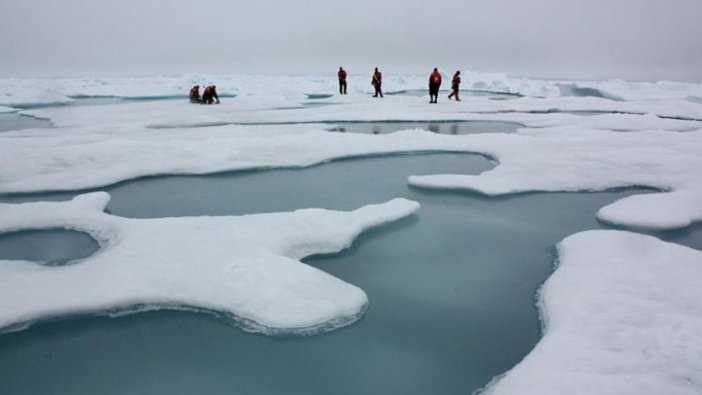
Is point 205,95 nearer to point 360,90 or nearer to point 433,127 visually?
point 433,127

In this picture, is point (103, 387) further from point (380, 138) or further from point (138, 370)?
point (380, 138)

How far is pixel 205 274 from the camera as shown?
12.5 ft

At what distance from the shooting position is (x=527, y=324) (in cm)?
338

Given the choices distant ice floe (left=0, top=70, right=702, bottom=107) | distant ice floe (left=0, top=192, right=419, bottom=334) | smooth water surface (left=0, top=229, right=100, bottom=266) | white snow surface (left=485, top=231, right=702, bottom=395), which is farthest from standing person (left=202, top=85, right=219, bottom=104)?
white snow surface (left=485, top=231, right=702, bottom=395)

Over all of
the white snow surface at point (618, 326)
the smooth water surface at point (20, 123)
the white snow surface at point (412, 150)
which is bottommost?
the white snow surface at point (618, 326)

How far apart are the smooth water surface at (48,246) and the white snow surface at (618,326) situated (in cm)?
387

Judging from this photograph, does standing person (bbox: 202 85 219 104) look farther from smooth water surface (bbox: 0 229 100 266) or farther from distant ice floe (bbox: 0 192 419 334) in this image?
smooth water surface (bbox: 0 229 100 266)

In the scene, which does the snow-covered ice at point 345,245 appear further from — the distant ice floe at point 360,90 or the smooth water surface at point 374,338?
the distant ice floe at point 360,90

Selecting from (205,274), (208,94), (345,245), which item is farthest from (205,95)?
(205,274)

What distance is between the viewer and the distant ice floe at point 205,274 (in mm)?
3328

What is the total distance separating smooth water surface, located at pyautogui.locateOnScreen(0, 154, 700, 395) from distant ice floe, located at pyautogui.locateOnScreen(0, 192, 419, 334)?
0.37ft

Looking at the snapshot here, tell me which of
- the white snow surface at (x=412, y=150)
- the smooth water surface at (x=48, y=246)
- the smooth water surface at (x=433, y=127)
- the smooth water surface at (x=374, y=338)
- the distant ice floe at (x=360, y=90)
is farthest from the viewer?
Result: the distant ice floe at (x=360, y=90)

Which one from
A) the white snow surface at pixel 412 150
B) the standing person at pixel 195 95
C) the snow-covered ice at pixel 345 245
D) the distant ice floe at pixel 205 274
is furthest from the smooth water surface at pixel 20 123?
the distant ice floe at pixel 205 274

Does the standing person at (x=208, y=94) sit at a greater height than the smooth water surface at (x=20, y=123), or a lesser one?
greater
